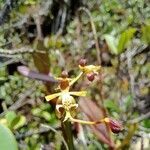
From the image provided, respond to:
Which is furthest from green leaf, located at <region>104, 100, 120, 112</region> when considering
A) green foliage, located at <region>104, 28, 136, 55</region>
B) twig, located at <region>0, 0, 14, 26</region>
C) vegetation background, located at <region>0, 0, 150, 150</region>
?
twig, located at <region>0, 0, 14, 26</region>

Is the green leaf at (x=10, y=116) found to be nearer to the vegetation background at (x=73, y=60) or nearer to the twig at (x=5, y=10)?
the vegetation background at (x=73, y=60)

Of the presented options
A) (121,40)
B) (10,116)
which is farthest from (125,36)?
(10,116)

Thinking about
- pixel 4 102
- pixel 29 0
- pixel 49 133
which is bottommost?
pixel 49 133

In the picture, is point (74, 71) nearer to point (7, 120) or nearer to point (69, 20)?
point (69, 20)

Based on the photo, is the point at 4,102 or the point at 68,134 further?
the point at 4,102

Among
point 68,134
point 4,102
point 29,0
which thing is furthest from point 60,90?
point 29,0

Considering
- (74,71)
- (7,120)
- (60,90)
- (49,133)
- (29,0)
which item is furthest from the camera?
(29,0)

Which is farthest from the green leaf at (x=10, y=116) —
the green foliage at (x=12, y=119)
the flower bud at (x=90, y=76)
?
the flower bud at (x=90, y=76)

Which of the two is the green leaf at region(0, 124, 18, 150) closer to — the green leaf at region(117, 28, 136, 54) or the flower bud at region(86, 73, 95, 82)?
the flower bud at region(86, 73, 95, 82)
